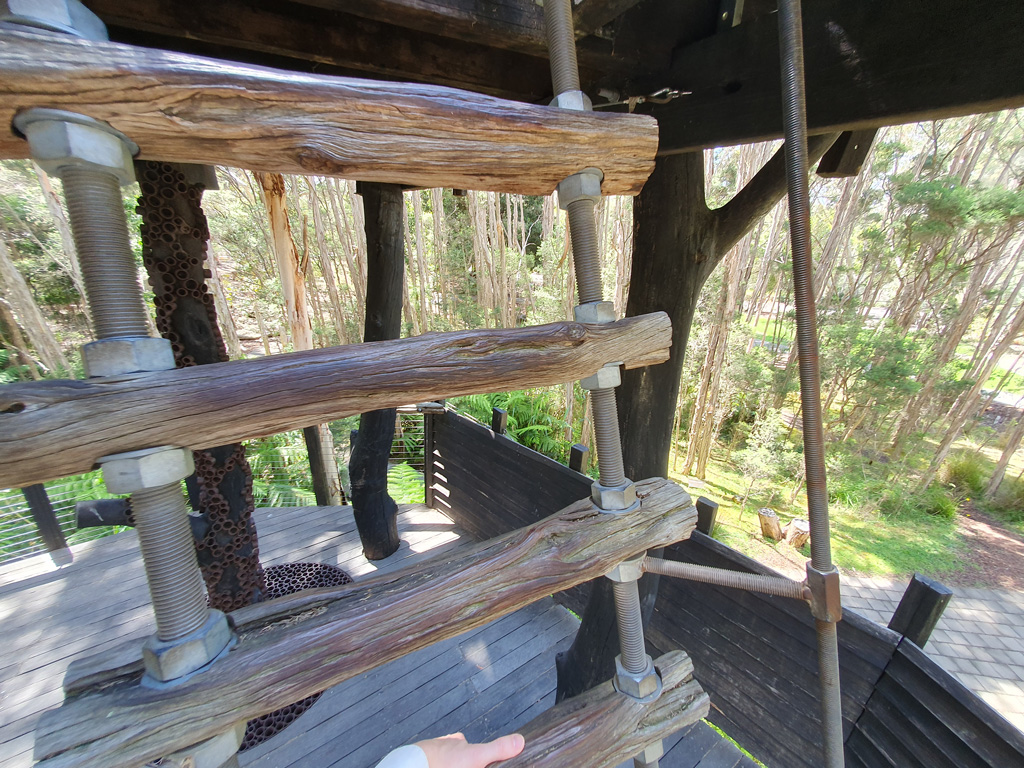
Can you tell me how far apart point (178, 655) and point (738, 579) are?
1.17 m

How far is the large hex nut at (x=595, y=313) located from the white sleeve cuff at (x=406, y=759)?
40.0 inches

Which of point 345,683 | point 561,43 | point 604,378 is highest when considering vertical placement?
point 561,43

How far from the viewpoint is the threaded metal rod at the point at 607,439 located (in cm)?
106

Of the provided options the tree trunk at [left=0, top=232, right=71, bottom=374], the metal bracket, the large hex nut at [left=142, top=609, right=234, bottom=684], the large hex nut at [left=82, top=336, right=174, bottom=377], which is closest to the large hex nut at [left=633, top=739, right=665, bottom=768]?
the metal bracket

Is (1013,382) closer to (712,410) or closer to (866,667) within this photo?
(712,410)

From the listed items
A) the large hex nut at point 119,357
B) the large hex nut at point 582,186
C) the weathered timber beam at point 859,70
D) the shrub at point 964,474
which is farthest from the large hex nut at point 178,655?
the shrub at point 964,474

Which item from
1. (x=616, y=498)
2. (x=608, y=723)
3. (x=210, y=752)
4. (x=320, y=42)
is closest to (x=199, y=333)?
(x=320, y=42)

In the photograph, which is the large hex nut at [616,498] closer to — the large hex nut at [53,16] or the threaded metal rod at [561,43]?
the threaded metal rod at [561,43]

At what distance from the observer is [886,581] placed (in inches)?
209

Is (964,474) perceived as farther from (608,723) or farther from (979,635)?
(608,723)

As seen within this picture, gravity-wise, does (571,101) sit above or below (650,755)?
above

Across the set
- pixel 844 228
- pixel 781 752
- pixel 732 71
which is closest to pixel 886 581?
pixel 781 752

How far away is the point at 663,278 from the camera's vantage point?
1.68 m

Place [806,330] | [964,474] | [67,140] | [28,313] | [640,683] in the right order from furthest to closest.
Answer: [964,474], [28,313], [640,683], [806,330], [67,140]
